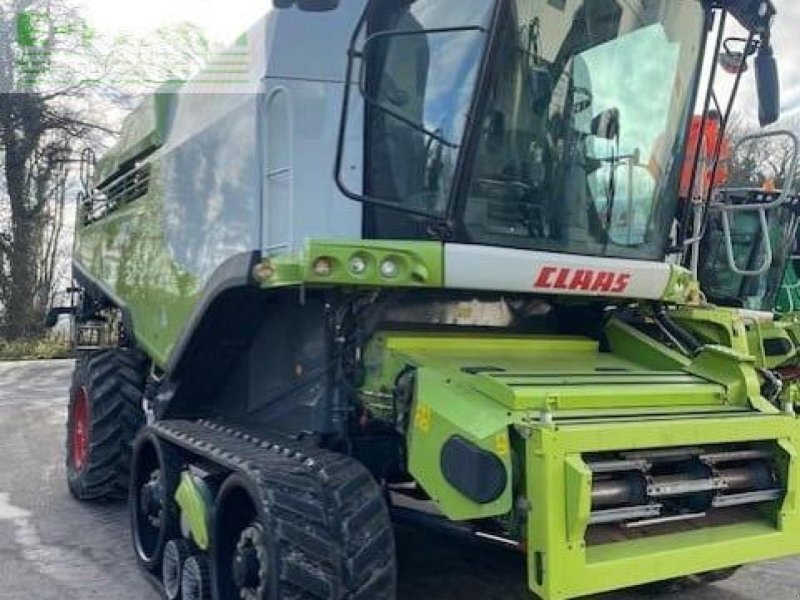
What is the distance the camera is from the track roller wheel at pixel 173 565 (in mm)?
4012

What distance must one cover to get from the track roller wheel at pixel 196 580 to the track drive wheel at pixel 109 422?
2.19 meters

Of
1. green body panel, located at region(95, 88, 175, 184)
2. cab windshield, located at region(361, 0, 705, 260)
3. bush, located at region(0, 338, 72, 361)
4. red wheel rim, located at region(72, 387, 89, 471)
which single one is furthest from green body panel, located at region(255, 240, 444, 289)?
bush, located at region(0, 338, 72, 361)

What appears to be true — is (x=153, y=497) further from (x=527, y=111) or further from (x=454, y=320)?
(x=527, y=111)

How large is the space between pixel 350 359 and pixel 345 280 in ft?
1.63

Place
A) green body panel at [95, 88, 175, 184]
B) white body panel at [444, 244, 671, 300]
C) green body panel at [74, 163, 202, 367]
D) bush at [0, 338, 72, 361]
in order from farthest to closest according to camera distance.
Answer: bush at [0, 338, 72, 361] → green body panel at [95, 88, 175, 184] → green body panel at [74, 163, 202, 367] → white body panel at [444, 244, 671, 300]

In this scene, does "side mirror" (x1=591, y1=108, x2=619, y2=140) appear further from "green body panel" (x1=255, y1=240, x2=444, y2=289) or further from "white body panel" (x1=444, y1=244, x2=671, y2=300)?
"green body panel" (x1=255, y1=240, x2=444, y2=289)

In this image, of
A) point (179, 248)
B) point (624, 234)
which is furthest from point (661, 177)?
point (179, 248)

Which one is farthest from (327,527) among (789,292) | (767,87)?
(789,292)

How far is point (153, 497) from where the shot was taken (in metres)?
4.41

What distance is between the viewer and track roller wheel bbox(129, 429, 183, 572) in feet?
13.9

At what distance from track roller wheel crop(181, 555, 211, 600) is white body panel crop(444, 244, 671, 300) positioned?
5.01ft

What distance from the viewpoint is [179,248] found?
496 cm

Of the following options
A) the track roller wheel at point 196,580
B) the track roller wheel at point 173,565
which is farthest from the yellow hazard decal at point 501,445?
the track roller wheel at point 173,565

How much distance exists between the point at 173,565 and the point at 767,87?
10.9 ft
